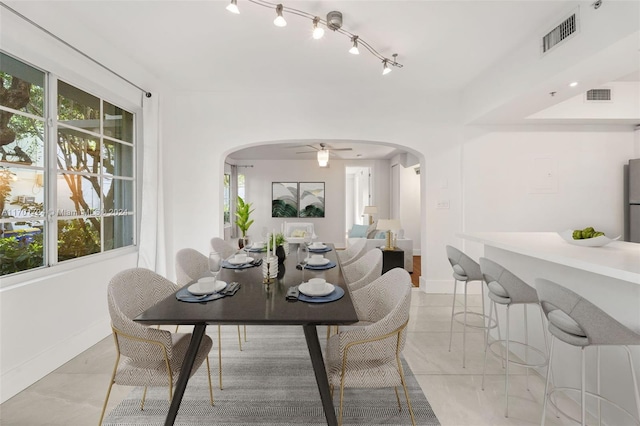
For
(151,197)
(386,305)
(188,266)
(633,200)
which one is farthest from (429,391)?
(633,200)

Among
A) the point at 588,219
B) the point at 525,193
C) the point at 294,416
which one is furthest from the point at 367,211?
the point at 294,416

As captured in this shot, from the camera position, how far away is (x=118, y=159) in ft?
11.0

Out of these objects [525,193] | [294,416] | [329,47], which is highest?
[329,47]

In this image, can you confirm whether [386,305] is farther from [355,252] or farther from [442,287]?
[442,287]

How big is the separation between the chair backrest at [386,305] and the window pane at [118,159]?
2.88m

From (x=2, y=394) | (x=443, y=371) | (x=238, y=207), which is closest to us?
(x=2, y=394)

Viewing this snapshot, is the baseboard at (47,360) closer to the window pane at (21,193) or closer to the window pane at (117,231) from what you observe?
the window pane at (117,231)

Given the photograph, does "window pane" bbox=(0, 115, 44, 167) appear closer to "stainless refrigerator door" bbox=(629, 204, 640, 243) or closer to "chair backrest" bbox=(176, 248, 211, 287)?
"chair backrest" bbox=(176, 248, 211, 287)

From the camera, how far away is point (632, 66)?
2391 mm

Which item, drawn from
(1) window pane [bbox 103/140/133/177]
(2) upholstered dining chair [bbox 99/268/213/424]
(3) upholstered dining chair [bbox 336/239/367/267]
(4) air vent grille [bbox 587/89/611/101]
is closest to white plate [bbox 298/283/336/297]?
(2) upholstered dining chair [bbox 99/268/213/424]

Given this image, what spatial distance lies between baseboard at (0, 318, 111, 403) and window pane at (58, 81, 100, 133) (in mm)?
1832

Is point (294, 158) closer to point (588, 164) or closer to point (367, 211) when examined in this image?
point (367, 211)

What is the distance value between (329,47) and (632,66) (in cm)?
245

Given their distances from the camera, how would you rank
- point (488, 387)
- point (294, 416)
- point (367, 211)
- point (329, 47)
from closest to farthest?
point (294, 416) < point (488, 387) < point (329, 47) < point (367, 211)
